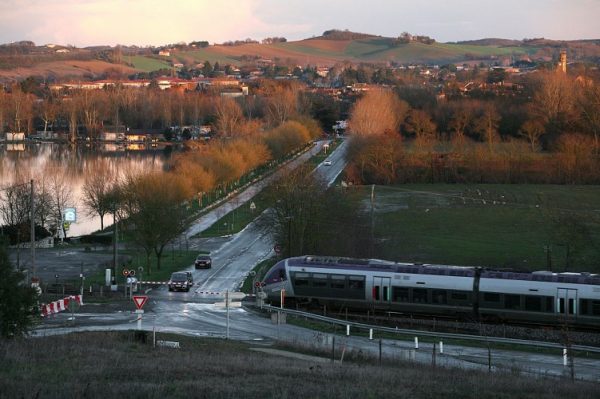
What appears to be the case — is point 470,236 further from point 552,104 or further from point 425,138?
point 552,104

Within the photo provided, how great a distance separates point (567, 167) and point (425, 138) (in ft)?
67.1

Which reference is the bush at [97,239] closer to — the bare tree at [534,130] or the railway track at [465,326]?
the railway track at [465,326]

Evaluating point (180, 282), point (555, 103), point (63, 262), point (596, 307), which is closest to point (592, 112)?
point (555, 103)

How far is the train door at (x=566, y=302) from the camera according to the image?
2825cm

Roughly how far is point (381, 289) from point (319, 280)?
2.29 meters

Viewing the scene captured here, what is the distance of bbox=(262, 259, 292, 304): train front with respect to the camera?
32.6 metres

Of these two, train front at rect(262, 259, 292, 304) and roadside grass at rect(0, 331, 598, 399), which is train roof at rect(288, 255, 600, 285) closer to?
train front at rect(262, 259, 292, 304)

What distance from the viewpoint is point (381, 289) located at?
3092cm

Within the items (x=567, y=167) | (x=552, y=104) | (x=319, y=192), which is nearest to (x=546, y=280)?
(x=319, y=192)

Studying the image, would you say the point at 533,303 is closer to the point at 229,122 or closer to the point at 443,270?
the point at 443,270

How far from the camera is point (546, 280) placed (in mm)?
28828

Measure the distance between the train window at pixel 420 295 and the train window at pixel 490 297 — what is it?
192 centimetres

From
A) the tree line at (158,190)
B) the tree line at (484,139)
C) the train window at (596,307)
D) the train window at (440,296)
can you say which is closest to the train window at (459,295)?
the train window at (440,296)

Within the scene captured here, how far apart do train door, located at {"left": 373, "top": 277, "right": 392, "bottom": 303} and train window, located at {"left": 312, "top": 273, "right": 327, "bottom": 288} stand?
184cm
